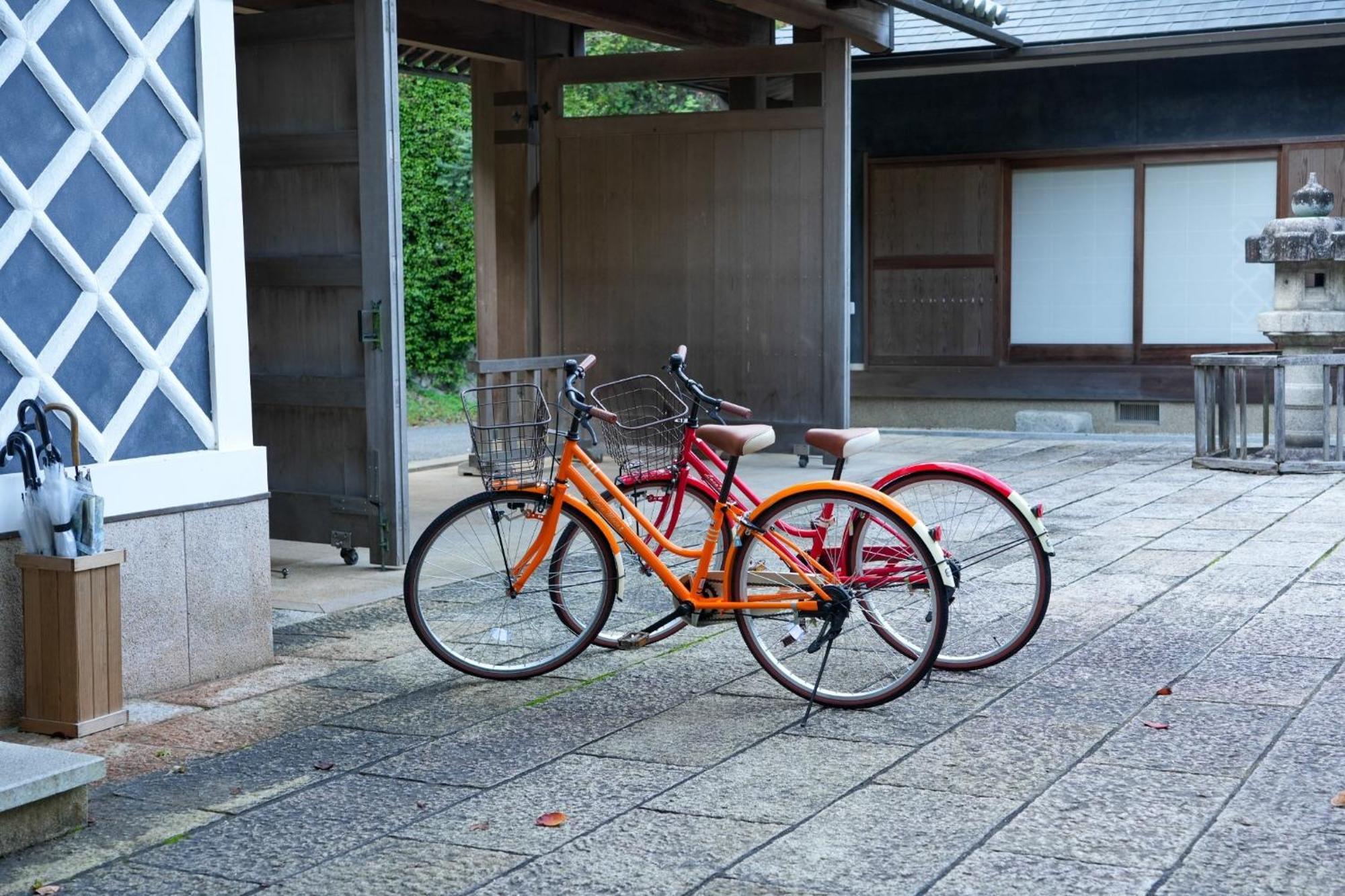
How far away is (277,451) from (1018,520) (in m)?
3.72

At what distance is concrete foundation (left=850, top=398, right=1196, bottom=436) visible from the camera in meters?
13.1

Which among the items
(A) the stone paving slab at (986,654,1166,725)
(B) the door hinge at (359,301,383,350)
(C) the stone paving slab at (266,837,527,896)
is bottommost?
(C) the stone paving slab at (266,837,527,896)

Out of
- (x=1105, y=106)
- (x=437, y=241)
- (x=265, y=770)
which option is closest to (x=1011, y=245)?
(x=1105, y=106)

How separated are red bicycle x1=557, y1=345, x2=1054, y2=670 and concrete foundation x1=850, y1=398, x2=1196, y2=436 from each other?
8.23 metres

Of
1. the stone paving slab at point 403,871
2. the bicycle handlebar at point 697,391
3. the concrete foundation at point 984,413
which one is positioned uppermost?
the bicycle handlebar at point 697,391

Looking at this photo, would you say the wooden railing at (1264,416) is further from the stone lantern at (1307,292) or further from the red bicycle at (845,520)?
the red bicycle at (845,520)

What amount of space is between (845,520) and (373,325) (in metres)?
2.71

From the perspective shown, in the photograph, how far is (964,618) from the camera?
548 cm

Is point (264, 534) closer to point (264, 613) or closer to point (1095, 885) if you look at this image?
point (264, 613)

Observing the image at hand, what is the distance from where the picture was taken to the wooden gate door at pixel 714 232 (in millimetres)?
10359

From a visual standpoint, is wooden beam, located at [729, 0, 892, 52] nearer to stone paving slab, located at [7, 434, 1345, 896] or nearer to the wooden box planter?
stone paving slab, located at [7, 434, 1345, 896]

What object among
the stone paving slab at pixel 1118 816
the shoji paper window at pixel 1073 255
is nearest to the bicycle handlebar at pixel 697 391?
the stone paving slab at pixel 1118 816

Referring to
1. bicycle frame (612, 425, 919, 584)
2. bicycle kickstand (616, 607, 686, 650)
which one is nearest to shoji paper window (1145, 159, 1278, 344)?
bicycle frame (612, 425, 919, 584)

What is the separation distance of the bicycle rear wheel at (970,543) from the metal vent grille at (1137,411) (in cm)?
800
